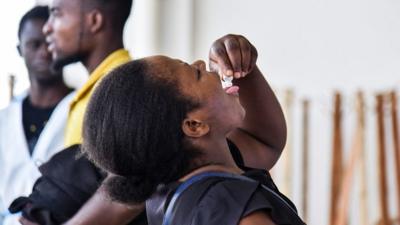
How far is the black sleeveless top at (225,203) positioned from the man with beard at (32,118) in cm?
97

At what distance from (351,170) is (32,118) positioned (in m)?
1.67

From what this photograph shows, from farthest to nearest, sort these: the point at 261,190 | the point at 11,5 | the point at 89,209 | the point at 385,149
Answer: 1. the point at 385,149
2. the point at 11,5
3. the point at 89,209
4. the point at 261,190

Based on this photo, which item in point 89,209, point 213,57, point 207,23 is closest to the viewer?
point 213,57

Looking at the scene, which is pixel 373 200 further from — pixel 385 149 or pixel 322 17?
pixel 322 17

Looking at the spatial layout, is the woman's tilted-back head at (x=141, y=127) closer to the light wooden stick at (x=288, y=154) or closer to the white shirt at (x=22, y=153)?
the white shirt at (x=22, y=153)

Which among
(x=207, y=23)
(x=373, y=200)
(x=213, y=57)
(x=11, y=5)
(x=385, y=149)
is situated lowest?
(x=373, y=200)

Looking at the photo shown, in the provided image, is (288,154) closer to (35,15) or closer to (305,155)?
(305,155)

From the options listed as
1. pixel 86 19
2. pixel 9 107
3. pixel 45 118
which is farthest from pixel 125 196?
pixel 9 107

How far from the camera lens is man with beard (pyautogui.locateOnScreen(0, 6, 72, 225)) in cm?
178

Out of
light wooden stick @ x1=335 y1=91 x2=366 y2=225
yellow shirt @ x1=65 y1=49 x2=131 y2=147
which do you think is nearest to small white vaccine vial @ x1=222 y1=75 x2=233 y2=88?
yellow shirt @ x1=65 y1=49 x2=131 y2=147

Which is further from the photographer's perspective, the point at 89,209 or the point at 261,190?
the point at 89,209

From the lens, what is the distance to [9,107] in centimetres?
196

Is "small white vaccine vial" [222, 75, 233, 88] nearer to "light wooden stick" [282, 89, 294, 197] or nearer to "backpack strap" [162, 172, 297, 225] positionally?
"backpack strap" [162, 172, 297, 225]

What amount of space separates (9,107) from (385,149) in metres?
1.77
